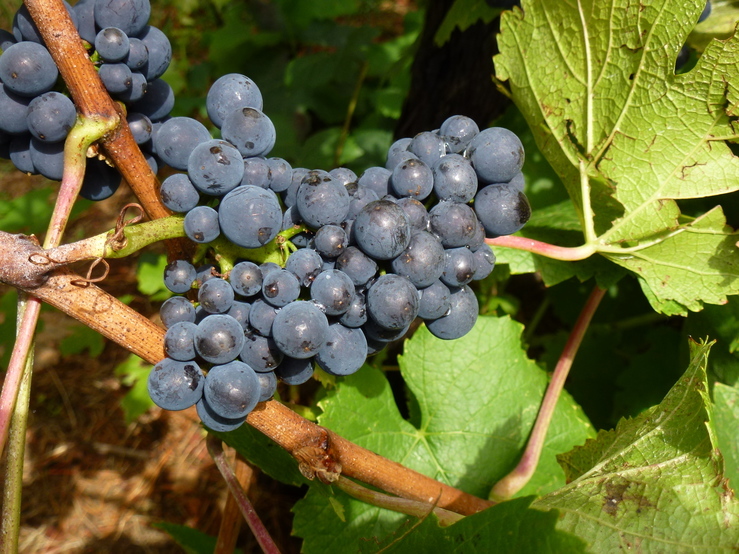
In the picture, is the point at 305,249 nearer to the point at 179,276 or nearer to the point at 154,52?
the point at 179,276

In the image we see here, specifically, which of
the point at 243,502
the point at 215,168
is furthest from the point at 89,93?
the point at 243,502

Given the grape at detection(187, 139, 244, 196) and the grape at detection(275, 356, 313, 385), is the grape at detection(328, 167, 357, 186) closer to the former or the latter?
the grape at detection(187, 139, 244, 196)

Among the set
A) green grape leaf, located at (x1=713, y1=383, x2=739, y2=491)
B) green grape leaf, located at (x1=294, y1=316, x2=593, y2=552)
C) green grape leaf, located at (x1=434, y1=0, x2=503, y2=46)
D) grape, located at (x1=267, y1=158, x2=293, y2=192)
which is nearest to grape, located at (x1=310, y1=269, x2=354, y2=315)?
grape, located at (x1=267, y1=158, x2=293, y2=192)

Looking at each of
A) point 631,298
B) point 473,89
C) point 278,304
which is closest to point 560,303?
point 631,298

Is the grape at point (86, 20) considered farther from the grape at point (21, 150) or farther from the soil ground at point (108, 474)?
the soil ground at point (108, 474)

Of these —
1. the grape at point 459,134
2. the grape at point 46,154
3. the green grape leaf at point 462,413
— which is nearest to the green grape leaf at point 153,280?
the green grape leaf at point 462,413

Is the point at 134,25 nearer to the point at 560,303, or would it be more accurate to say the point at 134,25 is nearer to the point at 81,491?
the point at 560,303

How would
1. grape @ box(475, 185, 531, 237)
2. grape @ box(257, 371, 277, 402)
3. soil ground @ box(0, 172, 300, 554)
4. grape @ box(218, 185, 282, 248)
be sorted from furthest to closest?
soil ground @ box(0, 172, 300, 554)
grape @ box(475, 185, 531, 237)
grape @ box(257, 371, 277, 402)
grape @ box(218, 185, 282, 248)
